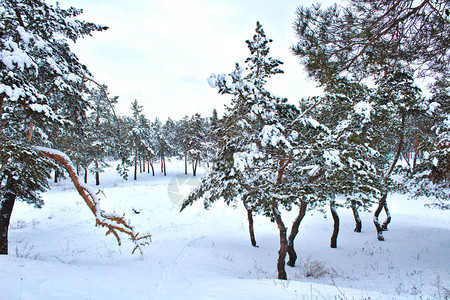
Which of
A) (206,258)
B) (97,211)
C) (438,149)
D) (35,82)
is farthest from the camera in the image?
(206,258)

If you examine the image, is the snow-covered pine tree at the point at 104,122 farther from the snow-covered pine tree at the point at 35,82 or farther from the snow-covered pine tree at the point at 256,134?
the snow-covered pine tree at the point at 256,134

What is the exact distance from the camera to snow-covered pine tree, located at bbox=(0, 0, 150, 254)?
12.6 ft

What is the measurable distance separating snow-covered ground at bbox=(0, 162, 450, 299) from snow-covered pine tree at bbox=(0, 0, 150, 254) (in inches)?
63.7

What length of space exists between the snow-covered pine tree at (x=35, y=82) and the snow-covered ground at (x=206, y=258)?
1.62 m

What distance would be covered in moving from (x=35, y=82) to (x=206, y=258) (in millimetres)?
8684

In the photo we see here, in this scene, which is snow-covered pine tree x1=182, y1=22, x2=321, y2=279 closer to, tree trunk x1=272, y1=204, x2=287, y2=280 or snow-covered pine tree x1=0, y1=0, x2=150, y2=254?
tree trunk x1=272, y1=204, x2=287, y2=280

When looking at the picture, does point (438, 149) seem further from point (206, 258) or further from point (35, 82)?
point (35, 82)

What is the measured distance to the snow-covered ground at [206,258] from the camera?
15.6 feet

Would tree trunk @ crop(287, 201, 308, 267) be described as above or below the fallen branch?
below

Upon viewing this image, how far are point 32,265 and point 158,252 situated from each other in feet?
16.2

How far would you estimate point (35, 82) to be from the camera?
6047mm

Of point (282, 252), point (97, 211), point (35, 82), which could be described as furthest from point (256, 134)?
point (35, 82)

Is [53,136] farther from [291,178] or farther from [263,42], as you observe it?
[291,178]

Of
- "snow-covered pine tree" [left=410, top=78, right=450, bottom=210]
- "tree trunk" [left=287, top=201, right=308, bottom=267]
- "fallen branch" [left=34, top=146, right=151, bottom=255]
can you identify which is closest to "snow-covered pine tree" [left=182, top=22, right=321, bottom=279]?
"tree trunk" [left=287, top=201, right=308, bottom=267]
